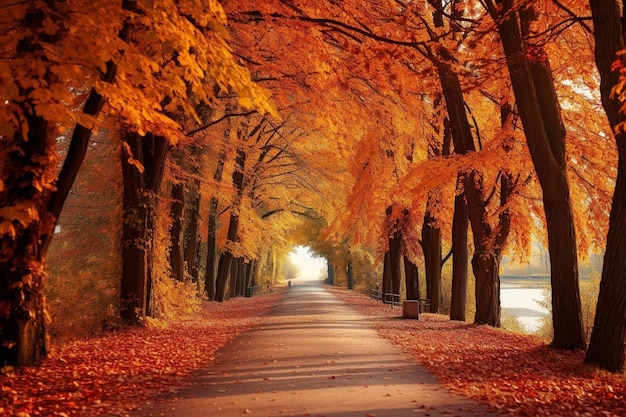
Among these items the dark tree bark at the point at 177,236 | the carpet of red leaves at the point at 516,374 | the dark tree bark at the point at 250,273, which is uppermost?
the dark tree bark at the point at 177,236

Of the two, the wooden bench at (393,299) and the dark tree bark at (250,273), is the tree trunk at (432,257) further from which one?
the dark tree bark at (250,273)

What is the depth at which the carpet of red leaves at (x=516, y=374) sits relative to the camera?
7.23m

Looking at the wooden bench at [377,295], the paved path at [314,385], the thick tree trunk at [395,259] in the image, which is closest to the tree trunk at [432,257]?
the thick tree trunk at [395,259]

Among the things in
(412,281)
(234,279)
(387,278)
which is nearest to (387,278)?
(387,278)

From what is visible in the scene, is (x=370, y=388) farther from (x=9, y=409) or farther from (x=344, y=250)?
(x=344, y=250)

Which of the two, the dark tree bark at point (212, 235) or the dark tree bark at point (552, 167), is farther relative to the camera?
the dark tree bark at point (212, 235)

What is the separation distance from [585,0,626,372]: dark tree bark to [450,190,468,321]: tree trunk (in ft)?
31.8

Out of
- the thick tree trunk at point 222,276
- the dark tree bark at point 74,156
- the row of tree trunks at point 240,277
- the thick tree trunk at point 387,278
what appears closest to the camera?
the dark tree bark at point 74,156

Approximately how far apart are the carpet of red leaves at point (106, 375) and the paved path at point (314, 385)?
0.45m

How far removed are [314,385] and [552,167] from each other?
263 inches

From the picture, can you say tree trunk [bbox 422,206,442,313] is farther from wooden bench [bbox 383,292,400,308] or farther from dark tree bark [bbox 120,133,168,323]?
dark tree bark [bbox 120,133,168,323]

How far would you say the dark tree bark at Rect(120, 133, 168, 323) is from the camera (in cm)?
1423

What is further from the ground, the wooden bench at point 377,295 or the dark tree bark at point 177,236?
the dark tree bark at point 177,236

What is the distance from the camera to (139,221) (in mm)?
14438
